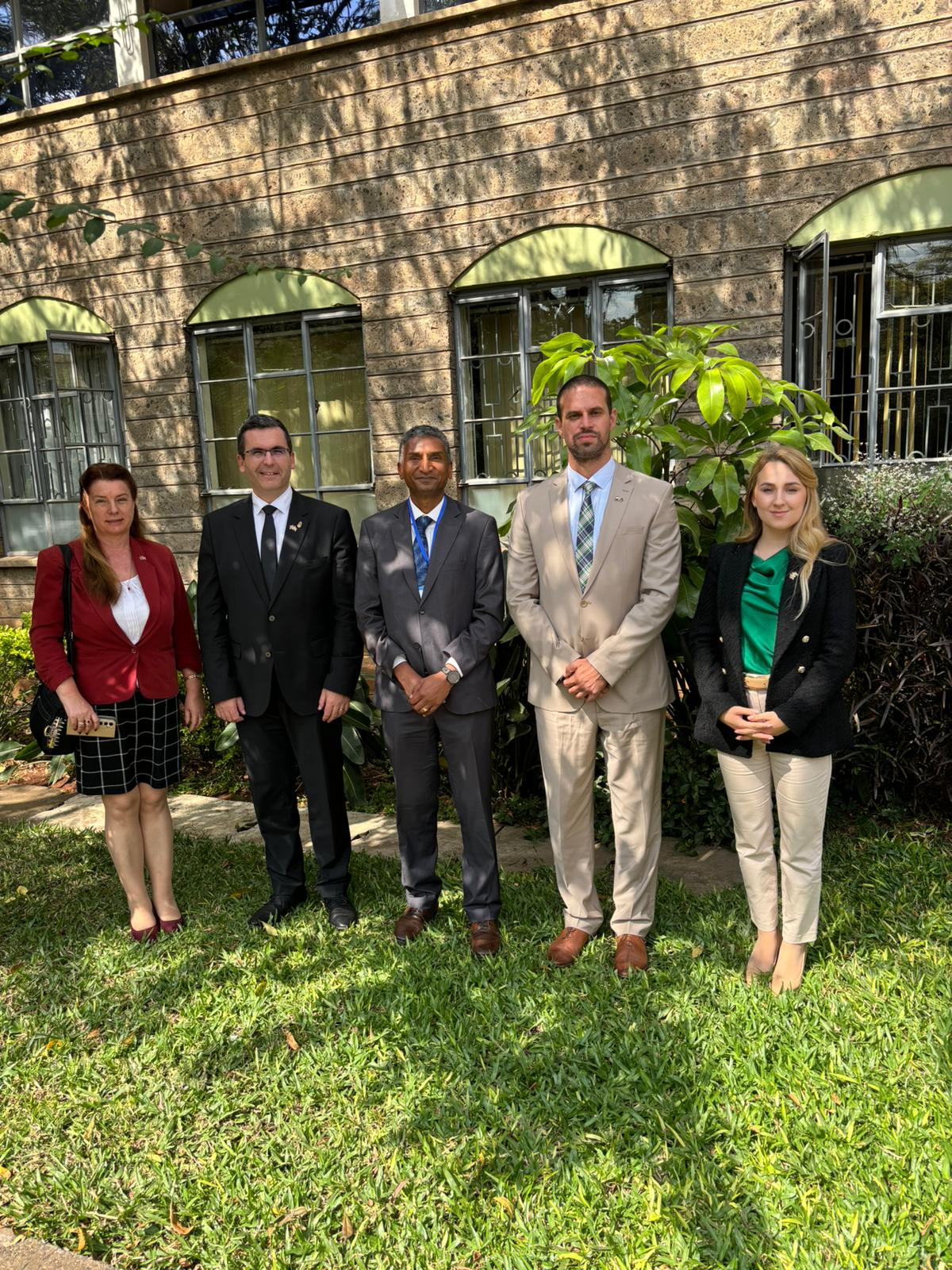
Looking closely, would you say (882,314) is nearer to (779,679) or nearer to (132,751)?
(779,679)

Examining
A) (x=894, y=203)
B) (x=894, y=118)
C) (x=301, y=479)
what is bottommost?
(x=301, y=479)

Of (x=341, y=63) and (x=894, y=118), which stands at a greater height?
(x=341, y=63)

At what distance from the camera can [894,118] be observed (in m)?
6.40

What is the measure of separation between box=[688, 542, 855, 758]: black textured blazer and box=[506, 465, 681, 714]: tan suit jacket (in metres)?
0.26

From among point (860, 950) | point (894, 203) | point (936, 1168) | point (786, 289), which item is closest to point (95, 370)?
point (786, 289)

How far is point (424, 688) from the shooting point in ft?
11.8

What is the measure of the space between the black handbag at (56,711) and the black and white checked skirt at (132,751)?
0.31 feet

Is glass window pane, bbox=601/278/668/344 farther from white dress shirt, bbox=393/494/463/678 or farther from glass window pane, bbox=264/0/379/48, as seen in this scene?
white dress shirt, bbox=393/494/463/678

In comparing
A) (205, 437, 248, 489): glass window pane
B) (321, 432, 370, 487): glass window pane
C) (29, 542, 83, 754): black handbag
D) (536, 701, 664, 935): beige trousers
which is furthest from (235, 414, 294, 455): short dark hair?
(205, 437, 248, 489): glass window pane

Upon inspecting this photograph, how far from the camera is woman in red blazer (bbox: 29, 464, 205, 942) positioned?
380 centimetres

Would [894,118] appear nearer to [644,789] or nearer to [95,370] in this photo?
[644,789]

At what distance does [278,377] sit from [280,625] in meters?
5.74

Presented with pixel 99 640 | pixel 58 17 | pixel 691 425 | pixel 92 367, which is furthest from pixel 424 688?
pixel 58 17

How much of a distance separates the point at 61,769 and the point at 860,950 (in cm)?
510
